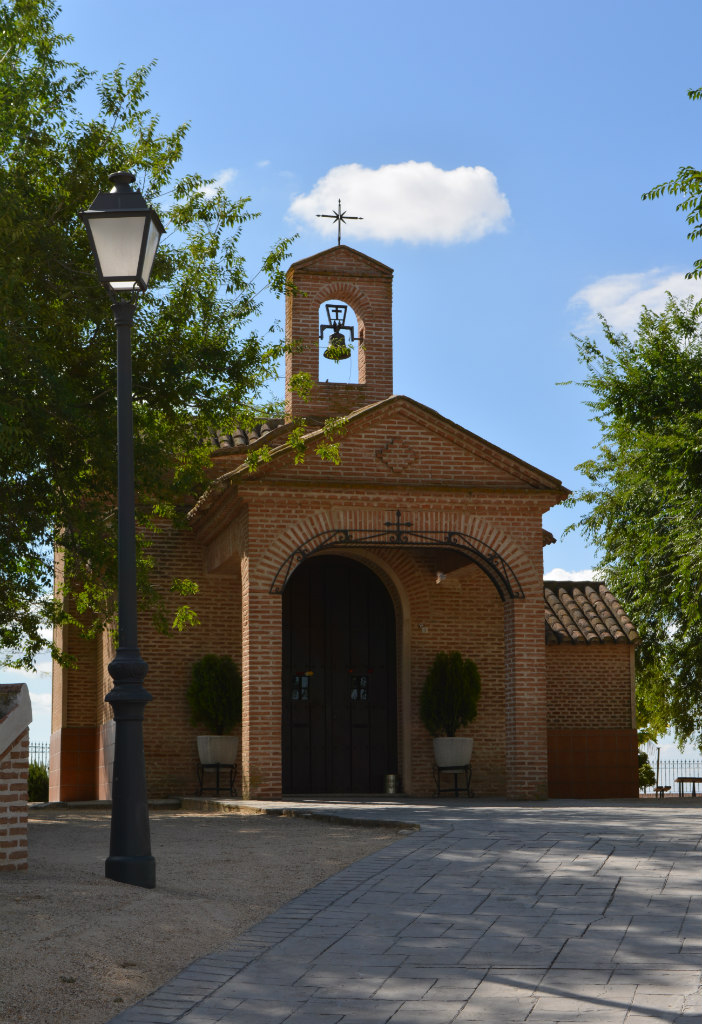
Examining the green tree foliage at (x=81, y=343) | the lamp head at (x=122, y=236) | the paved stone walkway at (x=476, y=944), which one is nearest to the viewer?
the paved stone walkway at (x=476, y=944)

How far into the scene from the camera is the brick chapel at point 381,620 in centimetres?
1620

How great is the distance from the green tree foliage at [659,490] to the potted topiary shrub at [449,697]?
4577 millimetres

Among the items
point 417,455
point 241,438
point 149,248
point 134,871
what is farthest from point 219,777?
point 149,248

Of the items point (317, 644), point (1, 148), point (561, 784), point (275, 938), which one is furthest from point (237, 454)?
point (275, 938)

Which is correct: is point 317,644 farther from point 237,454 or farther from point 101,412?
point 101,412

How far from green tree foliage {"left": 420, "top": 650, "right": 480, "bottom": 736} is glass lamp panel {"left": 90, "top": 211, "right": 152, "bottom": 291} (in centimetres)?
1131

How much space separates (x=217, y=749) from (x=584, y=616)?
23.4ft

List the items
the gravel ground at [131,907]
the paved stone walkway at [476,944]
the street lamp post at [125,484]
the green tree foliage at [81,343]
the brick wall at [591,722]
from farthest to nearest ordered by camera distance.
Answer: the brick wall at [591,722] → the green tree foliage at [81,343] → the street lamp post at [125,484] → the gravel ground at [131,907] → the paved stone walkway at [476,944]

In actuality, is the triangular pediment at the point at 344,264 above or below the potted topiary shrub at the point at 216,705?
above

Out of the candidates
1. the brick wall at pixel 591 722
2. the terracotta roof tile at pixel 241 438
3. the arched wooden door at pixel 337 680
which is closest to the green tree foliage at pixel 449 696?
the arched wooden door at pixel 337 680

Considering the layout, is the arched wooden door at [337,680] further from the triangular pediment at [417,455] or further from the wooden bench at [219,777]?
the triangular pediment at [417,455]

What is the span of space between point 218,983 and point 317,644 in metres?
13.5

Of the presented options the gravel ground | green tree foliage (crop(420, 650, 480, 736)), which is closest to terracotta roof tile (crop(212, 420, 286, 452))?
green tree foliage (crop(420, 650, 480, 736))

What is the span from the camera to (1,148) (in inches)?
570
